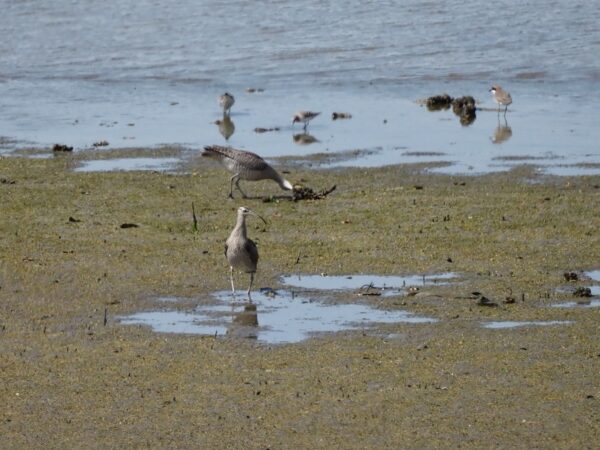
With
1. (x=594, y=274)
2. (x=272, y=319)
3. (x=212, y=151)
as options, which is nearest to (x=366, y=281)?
(x=272, y=319)

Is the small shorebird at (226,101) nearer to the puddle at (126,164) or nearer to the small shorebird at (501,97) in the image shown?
the small shorebird at (501,97)

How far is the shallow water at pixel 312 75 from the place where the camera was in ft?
76.6

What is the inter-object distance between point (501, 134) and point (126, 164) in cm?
630

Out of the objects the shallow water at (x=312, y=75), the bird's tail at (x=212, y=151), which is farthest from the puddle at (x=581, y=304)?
the bird's tail at (x=212, y=151)

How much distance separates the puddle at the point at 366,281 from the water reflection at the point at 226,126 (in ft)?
32.6

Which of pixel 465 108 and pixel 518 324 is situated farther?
pixel 465 108

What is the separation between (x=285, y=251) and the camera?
15.3 metres

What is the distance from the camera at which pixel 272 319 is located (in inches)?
510

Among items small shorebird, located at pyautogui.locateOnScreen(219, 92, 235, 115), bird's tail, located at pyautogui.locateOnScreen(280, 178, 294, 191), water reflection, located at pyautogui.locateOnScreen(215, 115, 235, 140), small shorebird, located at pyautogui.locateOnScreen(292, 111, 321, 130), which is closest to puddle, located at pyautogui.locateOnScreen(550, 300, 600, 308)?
bird's tail, located at pyautogui.locateOnScreen(280, 178, 294, 191)

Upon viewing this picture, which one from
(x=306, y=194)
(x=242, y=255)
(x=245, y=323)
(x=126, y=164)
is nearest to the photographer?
(x=245, y=323)

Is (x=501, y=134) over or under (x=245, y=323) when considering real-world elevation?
under

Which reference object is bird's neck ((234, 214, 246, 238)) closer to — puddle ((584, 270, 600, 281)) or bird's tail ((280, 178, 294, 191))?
puddle ((584, 270, 600, 281))

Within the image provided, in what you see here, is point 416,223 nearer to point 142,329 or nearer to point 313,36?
point 142,329

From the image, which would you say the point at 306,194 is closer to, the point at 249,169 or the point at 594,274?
the point at 249,169
